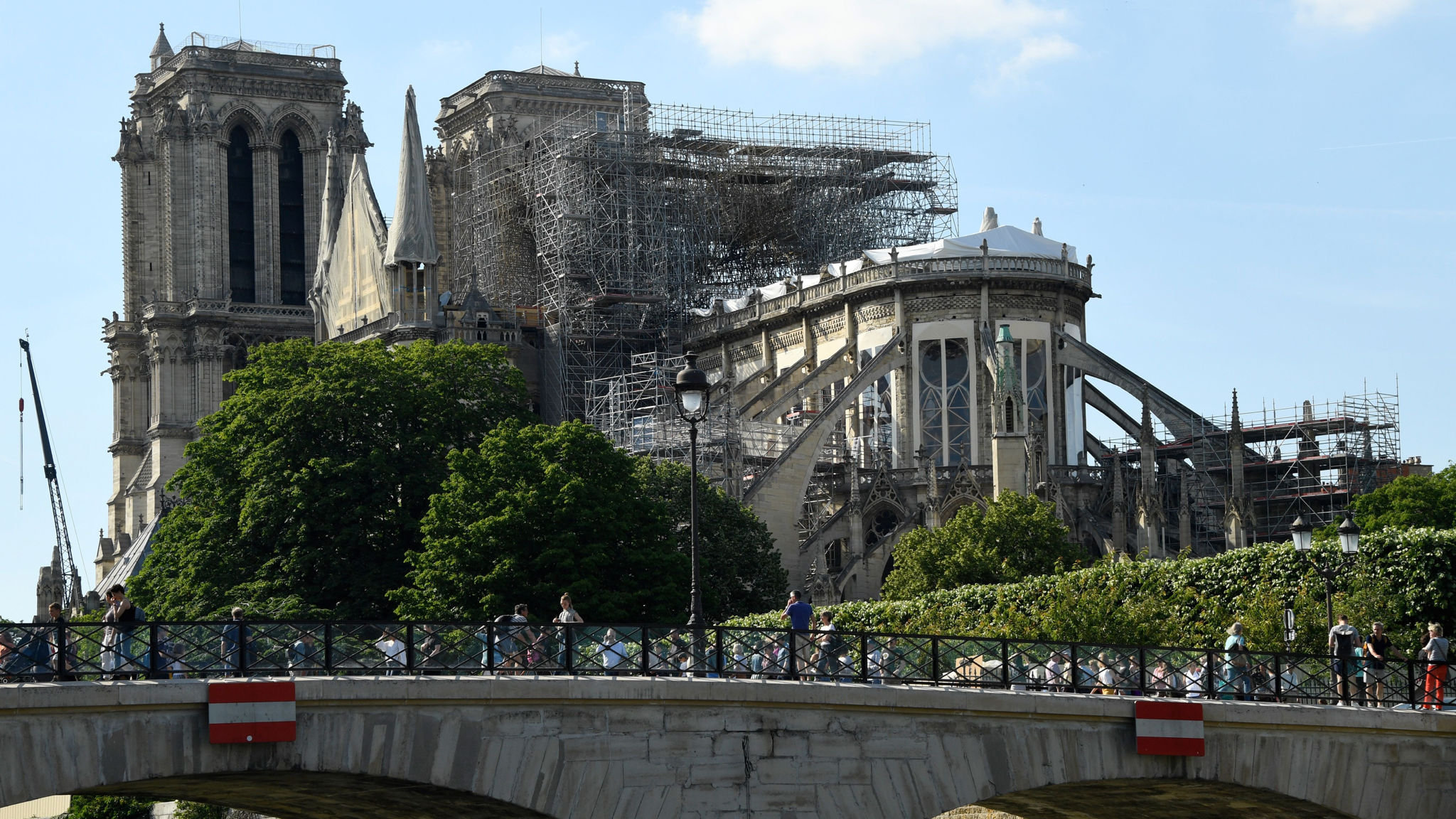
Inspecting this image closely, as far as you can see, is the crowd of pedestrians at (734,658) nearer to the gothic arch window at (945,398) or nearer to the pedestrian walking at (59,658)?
the pedestrian walking at (59,658)

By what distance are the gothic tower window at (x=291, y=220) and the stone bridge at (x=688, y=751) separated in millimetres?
79187

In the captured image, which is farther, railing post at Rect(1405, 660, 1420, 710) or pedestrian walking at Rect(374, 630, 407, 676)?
railing post at Rect(1405, 660, 1420, 710)

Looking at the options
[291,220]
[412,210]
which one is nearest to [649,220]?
[412,210]

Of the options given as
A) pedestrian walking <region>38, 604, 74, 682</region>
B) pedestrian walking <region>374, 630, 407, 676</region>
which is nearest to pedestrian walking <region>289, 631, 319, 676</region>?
pedestrian walking <region>374, 630, 407, 676</region>

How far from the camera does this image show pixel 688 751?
28.8 metres

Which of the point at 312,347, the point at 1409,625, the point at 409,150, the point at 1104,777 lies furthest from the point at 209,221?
the point at 1104,777

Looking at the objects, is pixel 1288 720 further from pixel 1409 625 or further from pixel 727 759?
pixel 1409 625

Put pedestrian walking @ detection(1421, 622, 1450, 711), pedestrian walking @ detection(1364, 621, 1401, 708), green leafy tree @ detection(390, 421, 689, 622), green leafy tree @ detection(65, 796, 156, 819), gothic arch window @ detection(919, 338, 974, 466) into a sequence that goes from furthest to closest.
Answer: gothic arch window @ detection(919, 338, 974, 466)
green leafy tree @ detection(65, 796, 156, 819)
green leafy tree @ detection(390, 421, 689, 622)
pedestrian walking @ detection(1421, 622, 1450, 711)
pedestrian walking @ detection(1364, 621, 1401, 708)

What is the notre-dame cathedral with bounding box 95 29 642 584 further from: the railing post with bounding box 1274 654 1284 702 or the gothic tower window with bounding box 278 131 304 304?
the railing post with bounding box 1274 654 1284 702

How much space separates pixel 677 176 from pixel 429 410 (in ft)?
92.1

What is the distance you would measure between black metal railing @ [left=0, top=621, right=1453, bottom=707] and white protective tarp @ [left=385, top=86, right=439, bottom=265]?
180ft

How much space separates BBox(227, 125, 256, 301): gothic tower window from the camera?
109 meters

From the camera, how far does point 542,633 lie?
2898cm

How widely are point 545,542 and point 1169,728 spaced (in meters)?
25.6
